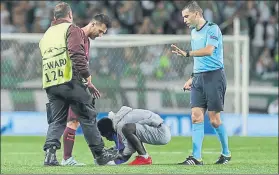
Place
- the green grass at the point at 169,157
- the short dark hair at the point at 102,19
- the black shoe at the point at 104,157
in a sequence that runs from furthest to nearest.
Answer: the black shoe at the point at 104,157 < the short dark hair at the point at 102,19 < the green grass at the point at 169,157

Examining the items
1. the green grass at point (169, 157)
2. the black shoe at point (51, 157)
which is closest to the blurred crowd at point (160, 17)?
the green grass at point (169, 157)

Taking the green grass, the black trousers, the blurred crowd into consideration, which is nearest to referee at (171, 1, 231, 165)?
the green grass

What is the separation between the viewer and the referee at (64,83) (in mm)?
12336

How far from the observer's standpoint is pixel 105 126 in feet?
43.9

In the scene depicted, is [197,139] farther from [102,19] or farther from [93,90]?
[102,19]

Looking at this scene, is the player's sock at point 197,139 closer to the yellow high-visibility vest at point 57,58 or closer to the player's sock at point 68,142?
the player's sock at point 68,142

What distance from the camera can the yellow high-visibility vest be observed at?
40.5 ft

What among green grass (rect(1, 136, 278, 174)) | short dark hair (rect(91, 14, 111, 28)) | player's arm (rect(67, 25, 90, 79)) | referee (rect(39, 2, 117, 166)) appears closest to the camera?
green grass (rect(1, 136, 278, 174))

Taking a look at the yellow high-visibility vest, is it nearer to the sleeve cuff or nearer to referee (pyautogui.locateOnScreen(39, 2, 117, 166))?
referee (pyautogui.locateOnScreen(39, 2, 117, 166))

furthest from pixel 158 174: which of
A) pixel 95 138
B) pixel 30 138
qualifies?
pixel 30 138

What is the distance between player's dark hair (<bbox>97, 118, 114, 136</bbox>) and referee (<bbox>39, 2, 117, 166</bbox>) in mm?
724

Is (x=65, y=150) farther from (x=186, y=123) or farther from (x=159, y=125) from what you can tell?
(x=186, y=123)

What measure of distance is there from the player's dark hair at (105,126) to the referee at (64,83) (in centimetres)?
72

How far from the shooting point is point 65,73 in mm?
12383
